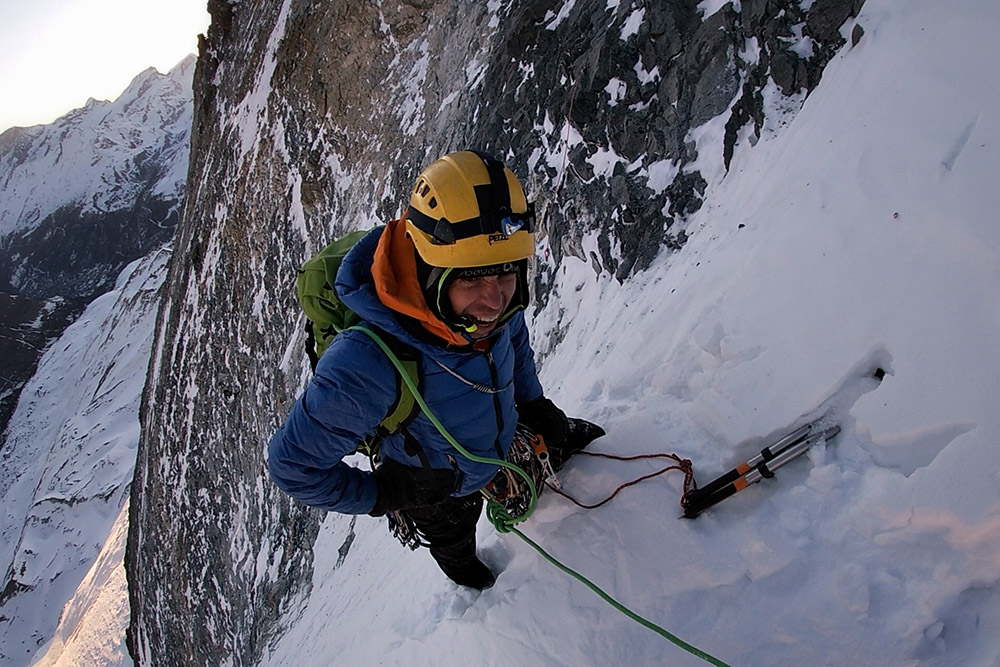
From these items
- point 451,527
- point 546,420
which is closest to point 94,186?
point 451,527

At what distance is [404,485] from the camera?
9.92 feet

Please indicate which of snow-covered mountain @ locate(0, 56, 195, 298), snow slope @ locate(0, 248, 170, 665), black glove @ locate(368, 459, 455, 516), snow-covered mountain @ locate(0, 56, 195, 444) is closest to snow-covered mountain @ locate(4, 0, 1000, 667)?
black glove @ locate(368, 459, 455, 516)

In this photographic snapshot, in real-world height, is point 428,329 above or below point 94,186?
below

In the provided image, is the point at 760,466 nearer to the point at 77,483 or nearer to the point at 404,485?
the point at 404,485

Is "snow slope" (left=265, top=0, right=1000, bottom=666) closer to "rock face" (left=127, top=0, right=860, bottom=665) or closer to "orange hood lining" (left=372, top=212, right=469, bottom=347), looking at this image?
"rock face" (left=127, top=0, right=860, bottom=665)

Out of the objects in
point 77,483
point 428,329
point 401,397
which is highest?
point 428,329

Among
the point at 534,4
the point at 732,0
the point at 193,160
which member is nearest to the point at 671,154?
the point at 732,0

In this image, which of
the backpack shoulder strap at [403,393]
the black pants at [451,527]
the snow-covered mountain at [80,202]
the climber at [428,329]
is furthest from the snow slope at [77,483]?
the backpack shoulder strap at [403,393]

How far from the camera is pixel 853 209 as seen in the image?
115 inches

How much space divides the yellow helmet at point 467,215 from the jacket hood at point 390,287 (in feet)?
0.36

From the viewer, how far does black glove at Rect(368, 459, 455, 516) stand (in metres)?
2.97

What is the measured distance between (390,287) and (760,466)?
1714mm

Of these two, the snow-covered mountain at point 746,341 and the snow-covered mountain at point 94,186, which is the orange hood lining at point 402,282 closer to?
the snow-covered mountain at point 746,341

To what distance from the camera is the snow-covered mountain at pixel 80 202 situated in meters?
72.6
